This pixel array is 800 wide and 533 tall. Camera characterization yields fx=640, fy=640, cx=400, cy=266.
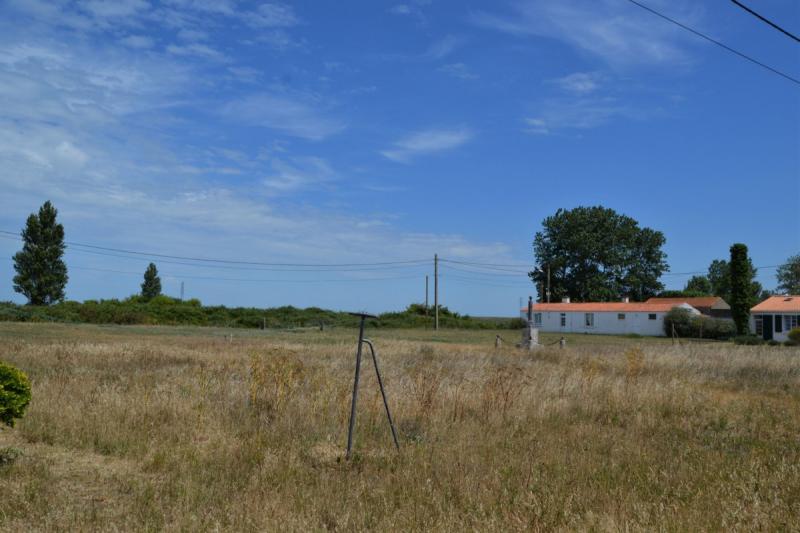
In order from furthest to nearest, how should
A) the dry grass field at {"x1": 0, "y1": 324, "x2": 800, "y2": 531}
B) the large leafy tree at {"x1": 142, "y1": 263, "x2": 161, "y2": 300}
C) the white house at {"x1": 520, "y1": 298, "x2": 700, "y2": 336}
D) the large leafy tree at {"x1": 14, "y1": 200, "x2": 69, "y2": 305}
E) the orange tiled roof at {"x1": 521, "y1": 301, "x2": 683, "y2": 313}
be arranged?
the large leafy tree at {"x1": 142, "y1": 263, "x2": 161, "y2": 300} → the orange tiled roof at {"x1": 521, "y1": 301, "x2": 683, "y2": 313} → the white house at {"x1": 520, "y1": 298, "x2": 700, "y2": 336} → the large leafy tree at {"x1": 14, "y1": 200, "x2": 69, "y2": 305} → the dry grass field at {"x1": 0, "y1": 324, "x2": 800, "y2": 531}

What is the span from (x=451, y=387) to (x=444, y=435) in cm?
287

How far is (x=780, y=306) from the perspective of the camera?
54.0 metres

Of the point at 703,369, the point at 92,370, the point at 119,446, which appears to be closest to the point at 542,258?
the point at 703,369

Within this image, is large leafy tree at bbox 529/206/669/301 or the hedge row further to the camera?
large leafy tree at bbox 529/206/669/301

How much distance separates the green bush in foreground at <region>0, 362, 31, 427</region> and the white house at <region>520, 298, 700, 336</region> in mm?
64443

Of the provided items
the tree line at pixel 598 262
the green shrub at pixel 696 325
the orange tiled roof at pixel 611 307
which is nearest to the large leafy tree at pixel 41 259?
the tree line at pixel 598 262

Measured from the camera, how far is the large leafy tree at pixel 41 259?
60469 mm

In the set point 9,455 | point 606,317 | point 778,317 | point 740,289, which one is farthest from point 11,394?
point 606,317

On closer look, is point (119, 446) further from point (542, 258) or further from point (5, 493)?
point (542, 258)

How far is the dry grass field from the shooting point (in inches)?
208

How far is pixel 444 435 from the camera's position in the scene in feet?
27.5

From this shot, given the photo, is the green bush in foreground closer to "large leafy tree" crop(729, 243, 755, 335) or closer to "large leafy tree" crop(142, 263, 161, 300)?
"large leafy tree" crop(729, 243, 755, 335)

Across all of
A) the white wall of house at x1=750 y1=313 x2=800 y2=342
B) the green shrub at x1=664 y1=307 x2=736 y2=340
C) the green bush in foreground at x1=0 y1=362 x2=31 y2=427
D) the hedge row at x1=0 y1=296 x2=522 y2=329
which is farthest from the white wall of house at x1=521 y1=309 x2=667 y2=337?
the green bush in foreground at x1=0 y1=362 x2=31 y2=427

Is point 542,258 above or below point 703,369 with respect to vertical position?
above
